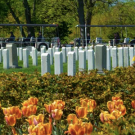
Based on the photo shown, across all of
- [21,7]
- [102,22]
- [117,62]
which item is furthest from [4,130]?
[102,22]

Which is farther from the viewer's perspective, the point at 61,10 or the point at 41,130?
the point at 61,10

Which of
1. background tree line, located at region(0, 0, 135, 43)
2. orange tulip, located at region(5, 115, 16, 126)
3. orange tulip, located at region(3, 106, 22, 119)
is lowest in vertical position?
orange tulip, located at region(5, 115, 16, 126)

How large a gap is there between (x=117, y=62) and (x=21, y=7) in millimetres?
32964

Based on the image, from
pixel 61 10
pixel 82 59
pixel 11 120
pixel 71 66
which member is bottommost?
pixel 11 120

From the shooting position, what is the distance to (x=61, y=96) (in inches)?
213

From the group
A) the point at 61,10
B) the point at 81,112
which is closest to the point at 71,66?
the point at 81,112

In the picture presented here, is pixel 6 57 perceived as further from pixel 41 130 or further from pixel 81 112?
pixel 41 130

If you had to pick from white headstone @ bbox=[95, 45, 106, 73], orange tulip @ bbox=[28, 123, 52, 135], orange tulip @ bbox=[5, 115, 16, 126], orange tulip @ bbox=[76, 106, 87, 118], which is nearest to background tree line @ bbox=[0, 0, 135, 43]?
white headstone @ bbox=[95, 45, 106, 73]

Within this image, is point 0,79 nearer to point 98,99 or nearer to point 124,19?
point 98,99

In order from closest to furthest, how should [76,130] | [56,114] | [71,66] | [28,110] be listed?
1. [76,130]
2. [56,114]
3. [28,110]
4. [71,66]

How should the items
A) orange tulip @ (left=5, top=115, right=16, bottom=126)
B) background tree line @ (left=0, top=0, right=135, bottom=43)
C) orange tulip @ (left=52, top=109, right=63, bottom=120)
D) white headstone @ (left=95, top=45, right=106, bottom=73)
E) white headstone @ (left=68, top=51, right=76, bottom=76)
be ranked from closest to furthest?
orange tulip @ (left=5, top=115, right=16, bottom=126), orange tulip @ (left=52, top=109, right=63, bottom=120), white headstone @ (left=68, top=51, right=76, bottom=76), white headstone @ (left=95, top=45, right=106, bottom=73), background tree line @ (left=0, top=0, right=135, bottom=43)

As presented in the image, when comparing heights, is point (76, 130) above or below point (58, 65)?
below

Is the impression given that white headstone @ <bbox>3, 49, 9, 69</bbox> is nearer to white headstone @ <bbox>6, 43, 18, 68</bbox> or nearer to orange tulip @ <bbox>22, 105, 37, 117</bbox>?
white headstone @ <bbox>6, 43, 18, 68</bbox>

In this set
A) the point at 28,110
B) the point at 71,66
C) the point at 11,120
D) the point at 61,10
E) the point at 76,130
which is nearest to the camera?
the point at 76,130
